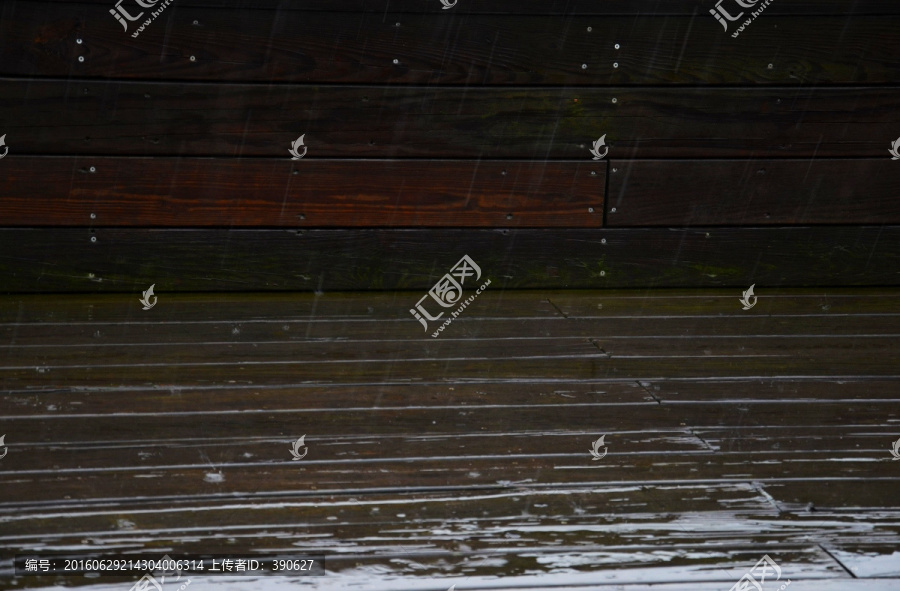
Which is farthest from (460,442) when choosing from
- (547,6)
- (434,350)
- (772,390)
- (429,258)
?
(547,6)

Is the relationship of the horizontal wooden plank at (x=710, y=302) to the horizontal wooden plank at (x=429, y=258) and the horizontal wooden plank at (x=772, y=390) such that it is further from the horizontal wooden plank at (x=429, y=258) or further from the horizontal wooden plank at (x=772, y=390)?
the horizontal wooden plank at (x=772, y=390)

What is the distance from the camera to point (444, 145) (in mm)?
3223

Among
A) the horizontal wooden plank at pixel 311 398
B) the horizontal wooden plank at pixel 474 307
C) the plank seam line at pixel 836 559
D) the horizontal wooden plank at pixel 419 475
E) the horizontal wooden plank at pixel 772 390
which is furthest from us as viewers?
the horizontal wooden plank at pixel 474 307

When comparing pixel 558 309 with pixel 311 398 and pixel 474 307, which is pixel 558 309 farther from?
pixel 311 398

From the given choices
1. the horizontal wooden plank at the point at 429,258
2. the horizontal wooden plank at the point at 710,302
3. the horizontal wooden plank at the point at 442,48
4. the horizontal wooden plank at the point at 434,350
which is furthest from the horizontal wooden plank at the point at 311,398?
the horizontal wooden plank at the point at 442,48

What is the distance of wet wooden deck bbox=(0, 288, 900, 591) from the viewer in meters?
1.43

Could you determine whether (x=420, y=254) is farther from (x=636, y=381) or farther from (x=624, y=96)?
(x=636, y=381)

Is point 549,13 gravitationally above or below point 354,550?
above

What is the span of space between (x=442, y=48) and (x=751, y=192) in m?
1.17

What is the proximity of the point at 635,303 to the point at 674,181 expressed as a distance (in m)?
0.46

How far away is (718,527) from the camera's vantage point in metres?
1.52

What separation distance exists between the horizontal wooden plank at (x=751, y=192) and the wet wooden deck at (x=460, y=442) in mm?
424

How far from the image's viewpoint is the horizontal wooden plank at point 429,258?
312 centimetres

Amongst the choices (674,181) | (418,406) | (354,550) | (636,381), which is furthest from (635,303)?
(354,550)
